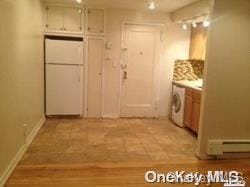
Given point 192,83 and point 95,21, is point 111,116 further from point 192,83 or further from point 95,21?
point 95,21

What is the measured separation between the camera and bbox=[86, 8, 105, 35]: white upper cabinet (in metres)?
5.05

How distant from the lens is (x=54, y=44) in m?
4.91

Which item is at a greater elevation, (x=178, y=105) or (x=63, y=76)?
(x=63, y=76)

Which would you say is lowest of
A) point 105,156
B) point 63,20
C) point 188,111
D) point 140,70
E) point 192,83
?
point 105,156

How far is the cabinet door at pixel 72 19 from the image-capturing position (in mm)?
4945

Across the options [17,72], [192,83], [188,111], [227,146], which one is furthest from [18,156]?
[192,83]

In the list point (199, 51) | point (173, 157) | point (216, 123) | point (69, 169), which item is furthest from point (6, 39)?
point (199, 51)

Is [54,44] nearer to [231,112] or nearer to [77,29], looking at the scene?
[77,29]

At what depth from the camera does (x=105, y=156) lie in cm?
343

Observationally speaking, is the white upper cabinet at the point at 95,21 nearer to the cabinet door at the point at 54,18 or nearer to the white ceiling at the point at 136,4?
the white ceiling at the point at 136,4

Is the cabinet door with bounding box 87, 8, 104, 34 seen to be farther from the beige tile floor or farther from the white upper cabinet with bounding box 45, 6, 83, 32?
the beige tile floor

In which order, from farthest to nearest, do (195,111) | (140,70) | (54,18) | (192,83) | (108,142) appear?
1. (140,70)
2. (192,83)
3. (54,18)
4. (195,111)
5. (108,142)

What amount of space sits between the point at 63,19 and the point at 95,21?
0.64m

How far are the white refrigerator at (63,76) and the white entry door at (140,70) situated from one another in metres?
0.95
